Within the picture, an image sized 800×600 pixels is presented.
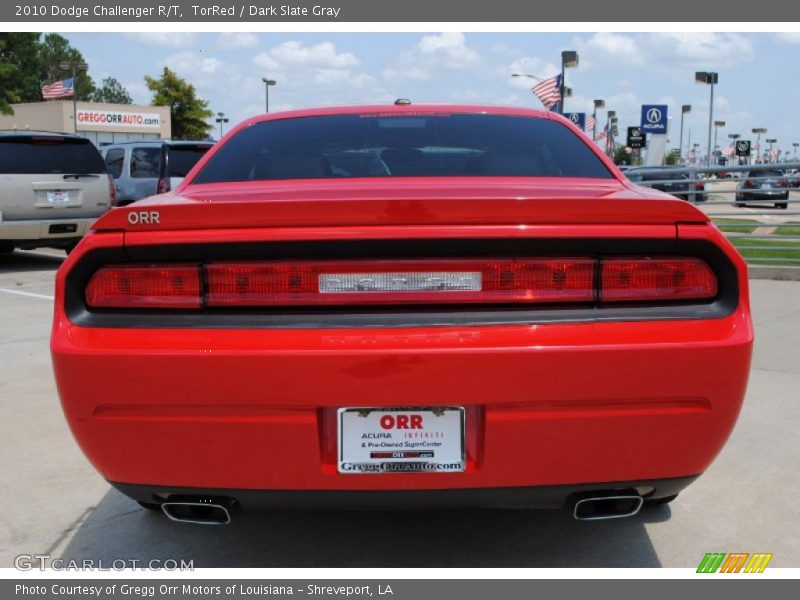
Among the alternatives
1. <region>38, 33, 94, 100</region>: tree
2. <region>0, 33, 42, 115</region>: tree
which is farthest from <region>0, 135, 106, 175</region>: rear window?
<region>38, 33, 94, 100</region>: tree

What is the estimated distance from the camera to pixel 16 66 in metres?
43.2

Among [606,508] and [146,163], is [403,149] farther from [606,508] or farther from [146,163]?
[146,163]

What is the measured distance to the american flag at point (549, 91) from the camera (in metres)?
27.8

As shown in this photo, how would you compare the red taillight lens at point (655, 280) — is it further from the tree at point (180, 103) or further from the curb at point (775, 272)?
the tree at point (180, 103)

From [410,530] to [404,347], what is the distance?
116cm

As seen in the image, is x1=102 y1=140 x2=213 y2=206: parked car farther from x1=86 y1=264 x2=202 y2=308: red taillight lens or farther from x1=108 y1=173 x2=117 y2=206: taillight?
x1=86 y1=264 x2=202 y2=308: red taillight lens

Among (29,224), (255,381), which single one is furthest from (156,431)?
(29,224)

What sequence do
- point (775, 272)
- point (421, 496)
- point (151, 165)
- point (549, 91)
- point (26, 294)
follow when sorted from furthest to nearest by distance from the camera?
1. point (549, 91)
2. point (151, 165)
3. point (775, 272)
4. point (26, 294)
5. point (421, 496)

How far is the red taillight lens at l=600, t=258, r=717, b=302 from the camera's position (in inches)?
101

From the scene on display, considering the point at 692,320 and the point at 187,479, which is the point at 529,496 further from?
the point at 187,479

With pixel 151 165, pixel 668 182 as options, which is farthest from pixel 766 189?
pixel 151 165

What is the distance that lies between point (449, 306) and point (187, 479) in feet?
3.01

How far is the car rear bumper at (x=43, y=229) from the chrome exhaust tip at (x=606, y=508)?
10443 millimetres

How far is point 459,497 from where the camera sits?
255 cm
